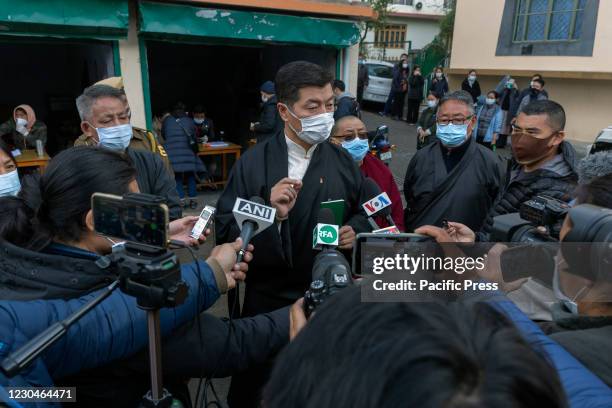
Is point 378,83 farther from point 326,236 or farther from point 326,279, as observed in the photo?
point 326,279

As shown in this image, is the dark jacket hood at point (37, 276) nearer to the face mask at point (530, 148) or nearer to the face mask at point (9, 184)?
the face mask at point (9, 184)

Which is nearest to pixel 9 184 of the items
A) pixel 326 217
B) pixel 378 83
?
pixel 326 217

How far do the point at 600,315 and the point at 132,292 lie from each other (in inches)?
42.1

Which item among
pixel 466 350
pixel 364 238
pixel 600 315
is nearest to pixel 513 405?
pixel 466 350

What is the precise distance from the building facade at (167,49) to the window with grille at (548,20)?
22.7ft

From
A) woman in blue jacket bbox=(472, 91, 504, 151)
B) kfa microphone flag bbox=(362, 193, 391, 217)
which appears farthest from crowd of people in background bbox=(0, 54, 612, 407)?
woman in blue jacket bbox=(472, 91, 504, 151)

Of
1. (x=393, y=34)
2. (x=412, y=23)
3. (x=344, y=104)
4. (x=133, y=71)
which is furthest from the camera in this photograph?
(x=393, y=34)

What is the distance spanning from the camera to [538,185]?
2189 mm

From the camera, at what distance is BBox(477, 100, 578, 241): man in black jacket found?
2.19 meters

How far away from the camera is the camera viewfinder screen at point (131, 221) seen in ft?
3.18


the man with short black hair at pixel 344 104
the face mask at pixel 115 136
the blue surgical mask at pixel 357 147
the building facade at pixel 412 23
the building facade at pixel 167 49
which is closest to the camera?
the face mask at pixel 115 136

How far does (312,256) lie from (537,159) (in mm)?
1252

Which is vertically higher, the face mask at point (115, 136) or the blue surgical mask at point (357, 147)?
the face mask at point (115, 136)

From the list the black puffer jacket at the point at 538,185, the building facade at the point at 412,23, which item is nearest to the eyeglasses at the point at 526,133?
the black puffer jacket at the point at 538,185
